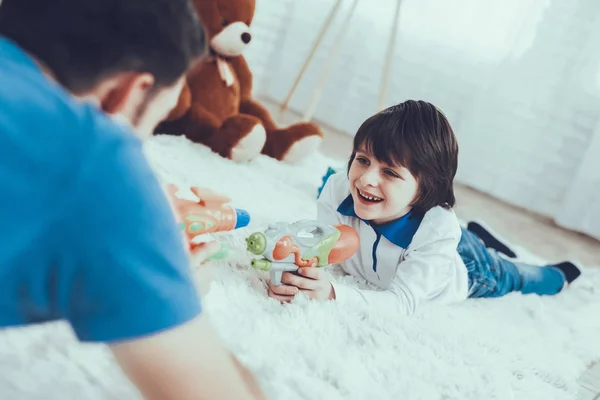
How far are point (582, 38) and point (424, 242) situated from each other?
150cm

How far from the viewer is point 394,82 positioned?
251 centimetres

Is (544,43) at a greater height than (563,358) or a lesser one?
greater

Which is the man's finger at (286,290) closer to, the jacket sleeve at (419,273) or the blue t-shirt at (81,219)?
the jacket sleeve at (419,273)

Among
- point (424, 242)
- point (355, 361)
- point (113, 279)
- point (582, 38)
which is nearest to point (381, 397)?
point (355, 361)

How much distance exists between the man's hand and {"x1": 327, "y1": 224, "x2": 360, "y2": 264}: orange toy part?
491 millimetres

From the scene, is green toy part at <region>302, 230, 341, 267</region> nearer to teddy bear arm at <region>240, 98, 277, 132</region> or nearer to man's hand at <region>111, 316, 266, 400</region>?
man's hand at <region>111, 316, 266, 400</region>

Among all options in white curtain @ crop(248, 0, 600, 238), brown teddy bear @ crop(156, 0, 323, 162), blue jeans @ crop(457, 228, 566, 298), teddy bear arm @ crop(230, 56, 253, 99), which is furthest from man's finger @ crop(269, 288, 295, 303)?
white curtain @ crop(248, 0, 600, 238)

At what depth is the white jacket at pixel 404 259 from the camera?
98 cm

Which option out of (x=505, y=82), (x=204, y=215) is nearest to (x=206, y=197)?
(x=204, y=215)

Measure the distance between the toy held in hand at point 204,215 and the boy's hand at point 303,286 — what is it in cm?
13

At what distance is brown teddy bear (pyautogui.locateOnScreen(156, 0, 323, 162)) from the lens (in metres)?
1.50

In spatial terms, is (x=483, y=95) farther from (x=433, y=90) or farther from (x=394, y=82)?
(x=394, y=82)

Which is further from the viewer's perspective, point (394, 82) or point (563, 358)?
point (394, 82)

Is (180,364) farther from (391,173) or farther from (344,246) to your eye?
(391,173)
